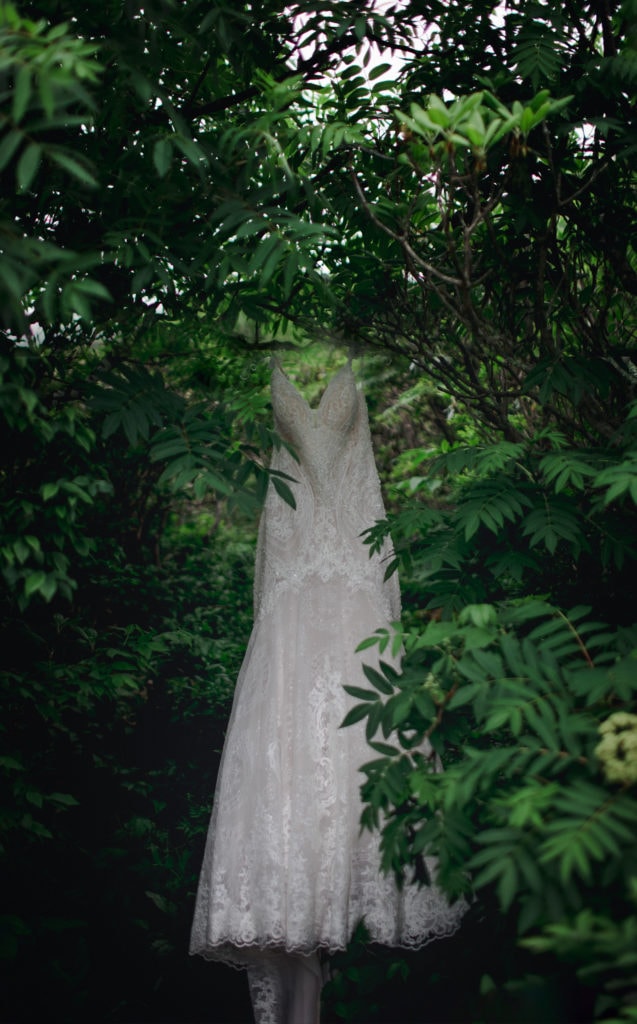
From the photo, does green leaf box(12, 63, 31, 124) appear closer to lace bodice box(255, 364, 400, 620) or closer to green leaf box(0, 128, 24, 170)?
green leaf box(0, 128, 24, 170)

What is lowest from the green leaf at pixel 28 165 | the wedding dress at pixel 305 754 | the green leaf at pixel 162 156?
the wedding dress at pixel 305 754

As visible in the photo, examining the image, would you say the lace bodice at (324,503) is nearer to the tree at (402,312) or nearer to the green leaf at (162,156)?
the tree at (402,312)

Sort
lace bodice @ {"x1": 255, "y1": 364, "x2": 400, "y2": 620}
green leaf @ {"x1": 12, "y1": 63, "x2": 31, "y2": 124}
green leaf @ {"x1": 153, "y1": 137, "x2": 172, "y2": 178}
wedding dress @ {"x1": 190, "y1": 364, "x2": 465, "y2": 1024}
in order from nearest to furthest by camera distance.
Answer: green leaf @ {"x1": 12, "y1": 63, "x2": 31, "y2": 124}
green leaf @ {"x1": 153, "y1": 137, "x2": 172, "y2": 178}
wedding dress @ {"x1": 190, "y1": 364, "x2": 465, "y2": 1024}
lace bodice @ {"x1": 255, "y1": 364, "x2": 400, "y2": 620}

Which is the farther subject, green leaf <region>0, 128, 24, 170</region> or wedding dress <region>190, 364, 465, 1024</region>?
wedding dress <region>190, 364, 465, 1024</region>

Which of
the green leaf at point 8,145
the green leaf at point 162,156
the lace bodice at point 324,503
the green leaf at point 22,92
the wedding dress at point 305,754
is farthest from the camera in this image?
the lace bodice at point 324,503

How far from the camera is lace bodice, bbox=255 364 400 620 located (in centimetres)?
265

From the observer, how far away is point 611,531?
228 cm

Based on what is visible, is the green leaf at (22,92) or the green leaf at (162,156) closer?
the green leaf at (22,92)

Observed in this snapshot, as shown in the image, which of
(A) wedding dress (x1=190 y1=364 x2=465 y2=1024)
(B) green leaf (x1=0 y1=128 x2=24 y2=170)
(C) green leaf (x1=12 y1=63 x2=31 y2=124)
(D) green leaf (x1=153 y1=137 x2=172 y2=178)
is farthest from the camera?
(A) wedding dress (x1=190 y1=364 x2=465 y2=1024)

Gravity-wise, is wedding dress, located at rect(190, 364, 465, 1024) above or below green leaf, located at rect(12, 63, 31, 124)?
below

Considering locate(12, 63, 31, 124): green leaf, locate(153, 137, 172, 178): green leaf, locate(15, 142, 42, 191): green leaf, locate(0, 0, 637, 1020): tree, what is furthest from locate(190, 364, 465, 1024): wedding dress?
locate(12, 63, 31, 124): green leaf

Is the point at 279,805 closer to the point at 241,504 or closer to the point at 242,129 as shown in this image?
the point at 241,504

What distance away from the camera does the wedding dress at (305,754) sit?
231 centimetres

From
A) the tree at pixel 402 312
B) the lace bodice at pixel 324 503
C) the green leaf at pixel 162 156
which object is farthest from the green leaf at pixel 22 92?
the lace bodice at pixel 324 503
